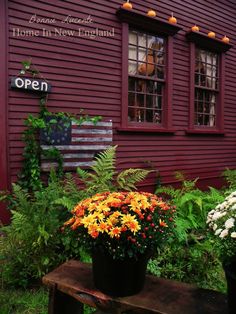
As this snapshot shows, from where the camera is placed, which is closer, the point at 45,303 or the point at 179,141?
the point at 45,303

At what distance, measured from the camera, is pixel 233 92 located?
8273 millimetres

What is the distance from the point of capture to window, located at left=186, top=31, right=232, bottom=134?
7035 millimetres

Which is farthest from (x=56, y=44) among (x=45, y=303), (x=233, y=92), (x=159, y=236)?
(x=233, y=92)

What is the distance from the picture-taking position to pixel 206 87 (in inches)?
298

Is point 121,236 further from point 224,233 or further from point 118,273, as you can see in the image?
point 224,233

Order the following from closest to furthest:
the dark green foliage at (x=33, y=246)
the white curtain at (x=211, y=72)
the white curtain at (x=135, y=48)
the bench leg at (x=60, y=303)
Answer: the bench leg at (x=60, y=303) < the dark green foliage at (x=33, y=246) < the white curtain at (x=135, y=48) < the white curtain at (x=211, y=72)

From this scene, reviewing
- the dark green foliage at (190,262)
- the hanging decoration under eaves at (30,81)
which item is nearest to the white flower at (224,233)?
the dark green foliage at (190,262)

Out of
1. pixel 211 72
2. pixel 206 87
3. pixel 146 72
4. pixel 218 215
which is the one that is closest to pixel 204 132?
pixel 206 87

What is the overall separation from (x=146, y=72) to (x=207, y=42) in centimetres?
205

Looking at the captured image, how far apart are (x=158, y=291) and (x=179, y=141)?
534 centimetres

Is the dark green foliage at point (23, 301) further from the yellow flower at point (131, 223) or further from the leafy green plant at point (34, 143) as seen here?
the leafy green plant at point (34, 143)

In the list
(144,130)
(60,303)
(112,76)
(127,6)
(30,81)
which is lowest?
(60,303)

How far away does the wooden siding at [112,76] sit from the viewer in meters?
4.58

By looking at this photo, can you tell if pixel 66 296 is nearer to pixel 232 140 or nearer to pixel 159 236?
pixel 159 236
